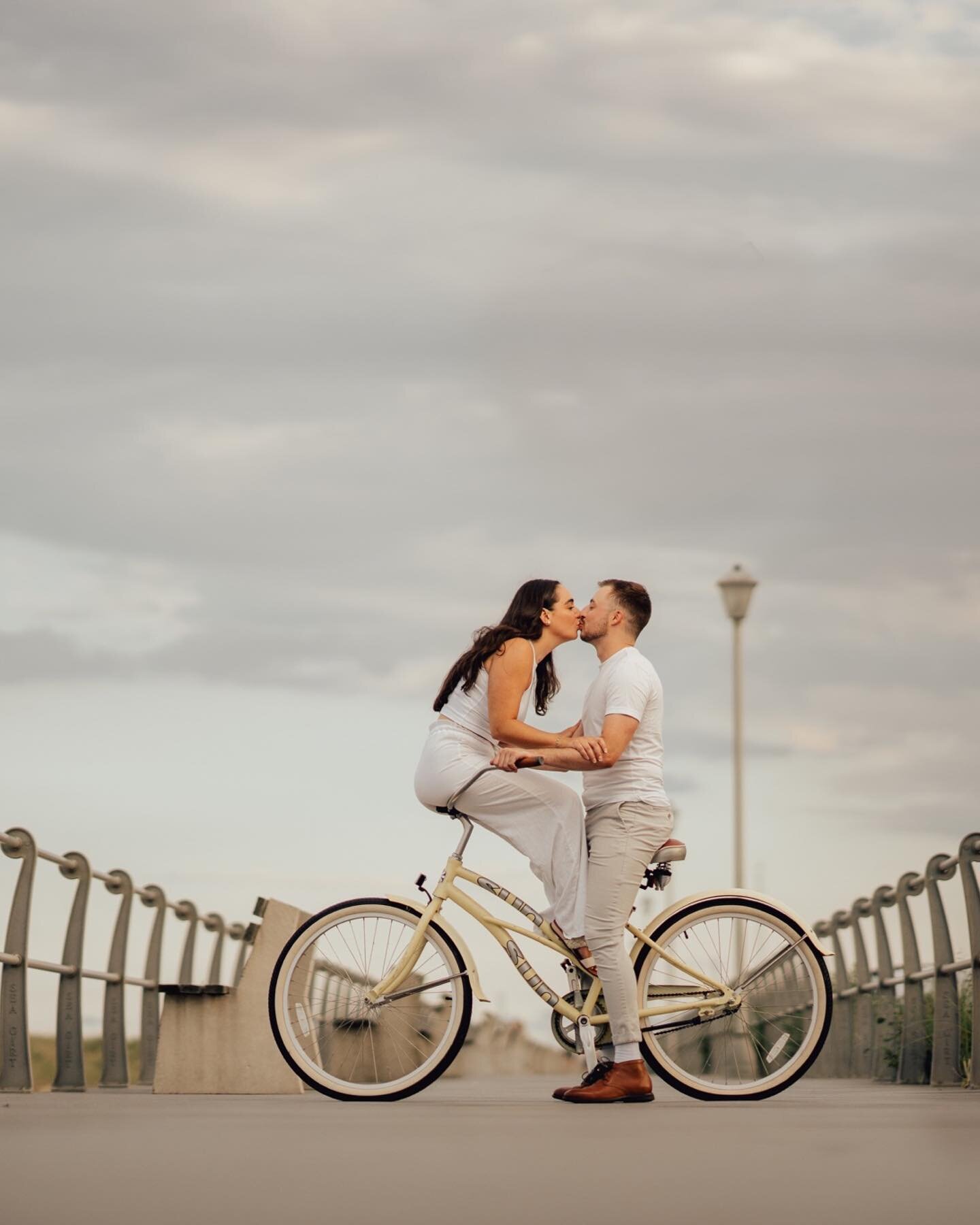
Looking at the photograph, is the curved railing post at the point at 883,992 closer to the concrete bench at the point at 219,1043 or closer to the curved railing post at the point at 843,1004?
the curved railing post at the point at 843,1004

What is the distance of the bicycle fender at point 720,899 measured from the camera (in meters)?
8.61

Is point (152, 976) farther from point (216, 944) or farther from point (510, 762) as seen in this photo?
point (510, 762)

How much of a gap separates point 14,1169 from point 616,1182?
1589mm

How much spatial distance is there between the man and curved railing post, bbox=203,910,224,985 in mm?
8033

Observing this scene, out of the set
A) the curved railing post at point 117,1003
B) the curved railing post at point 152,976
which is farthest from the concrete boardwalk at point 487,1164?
the curved railing post at point 152,976

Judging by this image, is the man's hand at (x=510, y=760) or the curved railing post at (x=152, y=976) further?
the curved railing post at (x=152, y=976)

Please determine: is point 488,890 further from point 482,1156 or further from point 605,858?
point 482,1156

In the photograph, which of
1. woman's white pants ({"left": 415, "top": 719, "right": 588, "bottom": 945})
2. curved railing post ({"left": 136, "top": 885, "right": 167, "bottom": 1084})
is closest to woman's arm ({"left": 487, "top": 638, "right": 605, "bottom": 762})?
woman's white pants ({"left": 415, "top": 719, "right": 588, "bottom": 945})

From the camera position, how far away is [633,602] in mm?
8812

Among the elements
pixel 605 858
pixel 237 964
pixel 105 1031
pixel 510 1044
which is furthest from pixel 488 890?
pixel 510 1044

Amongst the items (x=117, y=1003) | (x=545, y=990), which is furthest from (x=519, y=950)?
(x=117, y=1003)

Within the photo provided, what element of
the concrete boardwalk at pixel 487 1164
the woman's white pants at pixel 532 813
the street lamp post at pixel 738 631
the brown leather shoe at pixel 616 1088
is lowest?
the concrete boardwalk at pixel 487 1164

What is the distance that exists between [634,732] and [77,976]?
14.9ft

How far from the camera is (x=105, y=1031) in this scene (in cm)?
1323
